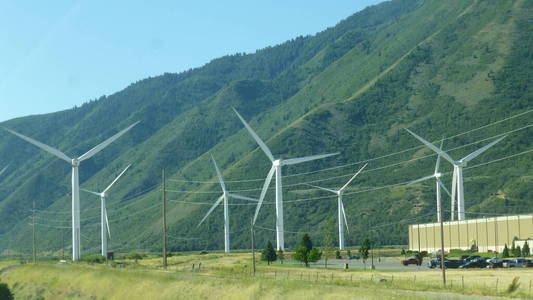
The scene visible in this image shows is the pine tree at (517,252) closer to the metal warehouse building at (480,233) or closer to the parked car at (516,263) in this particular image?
the metal warehouse building at (480,233)

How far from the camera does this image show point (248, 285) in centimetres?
7488

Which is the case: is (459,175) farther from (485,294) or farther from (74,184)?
(485,294)

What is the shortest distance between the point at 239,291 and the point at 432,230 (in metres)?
104

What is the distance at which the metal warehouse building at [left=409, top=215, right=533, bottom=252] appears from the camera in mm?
141500

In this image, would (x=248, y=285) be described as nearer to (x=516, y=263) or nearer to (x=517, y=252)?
(x=516, y=263)

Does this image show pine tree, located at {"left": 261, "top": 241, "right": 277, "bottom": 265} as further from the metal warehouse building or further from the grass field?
the metal warehouse building

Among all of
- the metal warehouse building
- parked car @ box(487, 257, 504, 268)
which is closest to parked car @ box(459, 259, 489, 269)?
parked car @ box(487, 257, 504, 268)

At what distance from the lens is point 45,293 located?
10662cm

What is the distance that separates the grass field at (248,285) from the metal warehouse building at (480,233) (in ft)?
158

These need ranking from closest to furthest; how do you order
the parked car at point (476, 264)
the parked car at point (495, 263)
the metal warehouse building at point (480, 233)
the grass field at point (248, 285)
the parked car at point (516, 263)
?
the grass field at point (248, 285) → the parked car at point (516, 263) → the parked car at point (495, 263) → the parked car at point (476, 264) → the metal warehouse building at point (480, 233)

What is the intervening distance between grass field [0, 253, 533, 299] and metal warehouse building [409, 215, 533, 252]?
4805cm

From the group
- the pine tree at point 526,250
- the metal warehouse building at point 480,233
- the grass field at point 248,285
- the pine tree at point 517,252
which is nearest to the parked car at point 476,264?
the grass field at point 248,285

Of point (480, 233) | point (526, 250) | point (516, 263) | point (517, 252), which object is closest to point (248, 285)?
point (516, 263)

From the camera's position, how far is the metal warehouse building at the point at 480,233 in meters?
142
